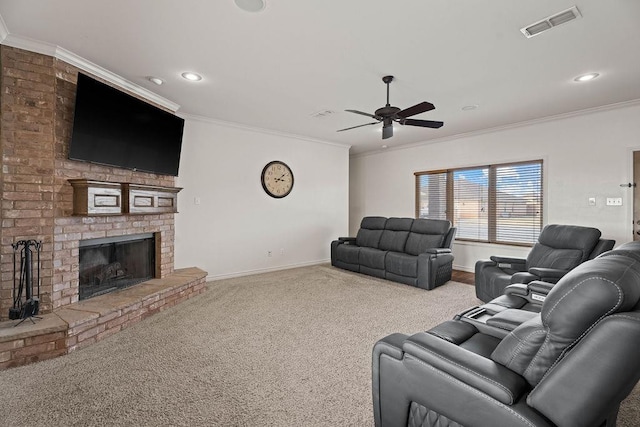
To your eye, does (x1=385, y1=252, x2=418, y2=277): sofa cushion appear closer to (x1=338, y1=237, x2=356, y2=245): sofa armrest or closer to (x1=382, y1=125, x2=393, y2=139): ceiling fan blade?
(x1=338, y1=237, x2=356, y2=245): sofa armrest

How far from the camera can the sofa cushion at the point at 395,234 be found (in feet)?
17.9

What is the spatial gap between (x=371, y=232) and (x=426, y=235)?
1.13 meters

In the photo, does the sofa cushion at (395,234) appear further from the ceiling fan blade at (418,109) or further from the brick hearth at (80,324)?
the brick hearth at (80,324)

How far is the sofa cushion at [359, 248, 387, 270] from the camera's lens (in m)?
5.18

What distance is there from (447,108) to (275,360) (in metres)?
3.95

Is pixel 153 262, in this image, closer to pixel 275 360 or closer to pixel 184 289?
pixel 184 289

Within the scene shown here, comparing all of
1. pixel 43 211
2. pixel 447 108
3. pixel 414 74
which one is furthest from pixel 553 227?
pixel 43 211

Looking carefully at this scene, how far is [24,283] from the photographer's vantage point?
104 inches

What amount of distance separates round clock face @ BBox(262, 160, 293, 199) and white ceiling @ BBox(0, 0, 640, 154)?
1.56 m

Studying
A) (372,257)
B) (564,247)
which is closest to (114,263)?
(372,257)

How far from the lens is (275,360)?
8.13 feet

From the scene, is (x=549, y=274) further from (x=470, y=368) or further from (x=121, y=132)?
(x=121, y=132)

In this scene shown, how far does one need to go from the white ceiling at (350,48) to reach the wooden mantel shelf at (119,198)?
4.01ft

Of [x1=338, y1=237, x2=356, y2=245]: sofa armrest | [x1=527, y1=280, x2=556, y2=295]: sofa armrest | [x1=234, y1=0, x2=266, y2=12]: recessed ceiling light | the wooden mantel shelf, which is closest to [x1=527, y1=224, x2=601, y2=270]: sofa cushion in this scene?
[x1=527, y1=280, x2=556, y2=295]: sofa armrest
